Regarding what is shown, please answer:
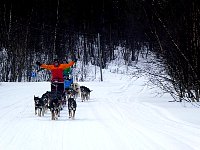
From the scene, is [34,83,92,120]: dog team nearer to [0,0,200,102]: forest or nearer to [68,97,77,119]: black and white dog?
[68,97,77,119]: black and white dog

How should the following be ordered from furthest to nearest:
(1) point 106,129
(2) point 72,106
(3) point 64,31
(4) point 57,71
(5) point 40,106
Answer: (3) point 64,31
(4) point 57,71
(5) point 40,106
(2) point 72,106
(1) point 106,129

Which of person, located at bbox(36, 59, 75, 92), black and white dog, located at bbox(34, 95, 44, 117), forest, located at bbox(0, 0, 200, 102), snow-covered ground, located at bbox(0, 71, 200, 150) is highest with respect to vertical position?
forest, located at bbox(0, 0, 200, 102)

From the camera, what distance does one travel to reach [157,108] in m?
14.2

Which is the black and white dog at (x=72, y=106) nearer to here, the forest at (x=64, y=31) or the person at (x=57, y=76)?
the person at (x=57, y=76)

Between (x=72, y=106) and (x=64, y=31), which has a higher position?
(x=64, y=31)

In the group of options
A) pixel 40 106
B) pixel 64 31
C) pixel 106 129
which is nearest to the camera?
pixel 106 129

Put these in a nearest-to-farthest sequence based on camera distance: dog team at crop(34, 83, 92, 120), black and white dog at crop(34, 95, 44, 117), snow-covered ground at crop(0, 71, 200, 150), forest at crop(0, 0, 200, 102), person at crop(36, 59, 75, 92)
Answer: snow-covered ground at crop(0, 71, 200, 150) → dog team at crop(34, 83, 92, 120) → black and white dog at crop(34, 95, 44, 117) → person at crop(36, 59, 75, 92) → forest at crop(0, 0, 200, 102)

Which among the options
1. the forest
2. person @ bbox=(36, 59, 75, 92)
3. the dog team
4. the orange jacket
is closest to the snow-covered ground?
the dog team

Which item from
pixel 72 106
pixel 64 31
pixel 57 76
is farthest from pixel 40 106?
pixel 64 31

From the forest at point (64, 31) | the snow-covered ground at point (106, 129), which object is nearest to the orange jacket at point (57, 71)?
the snow-covered ground at point (106, 129)

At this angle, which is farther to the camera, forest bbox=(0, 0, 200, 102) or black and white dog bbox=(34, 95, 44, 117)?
forest bbox=(0, 0, 200, 102)

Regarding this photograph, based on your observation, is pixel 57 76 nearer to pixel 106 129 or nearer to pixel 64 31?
pixel 106 129

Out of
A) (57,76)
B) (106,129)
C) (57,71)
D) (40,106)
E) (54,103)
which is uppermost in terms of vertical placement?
(57,71)

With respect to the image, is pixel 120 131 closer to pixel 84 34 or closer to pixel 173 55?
pixel 173 55
